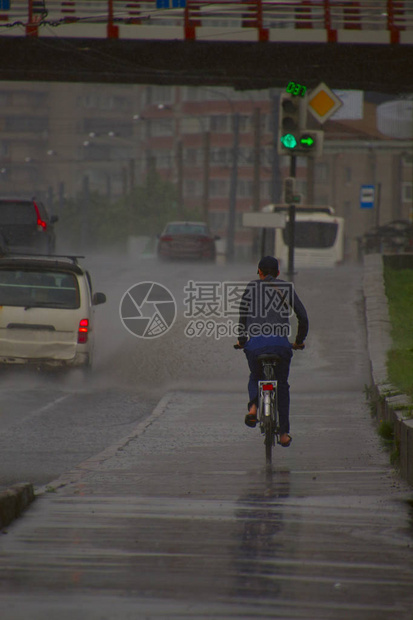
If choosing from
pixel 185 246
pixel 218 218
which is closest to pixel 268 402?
pixel 185 246

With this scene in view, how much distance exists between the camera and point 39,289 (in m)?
18.0

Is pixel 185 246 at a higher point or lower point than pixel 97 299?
higher

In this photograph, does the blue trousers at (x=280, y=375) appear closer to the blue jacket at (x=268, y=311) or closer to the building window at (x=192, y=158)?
the blue jacket at (x=268, y=311)

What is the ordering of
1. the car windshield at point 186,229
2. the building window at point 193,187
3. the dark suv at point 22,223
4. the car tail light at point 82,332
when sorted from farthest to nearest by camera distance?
the building window at point 193,187 → the car windshield at point 186,229 → the dark suv at point 22,223 → the car tail light at point 82,332

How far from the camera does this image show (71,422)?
14.2 metres

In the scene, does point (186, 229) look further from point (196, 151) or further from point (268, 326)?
point (196, 151)

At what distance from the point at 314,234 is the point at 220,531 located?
138 feet

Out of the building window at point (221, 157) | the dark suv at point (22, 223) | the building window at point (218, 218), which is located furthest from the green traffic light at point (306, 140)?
the building window at point (218, 218)

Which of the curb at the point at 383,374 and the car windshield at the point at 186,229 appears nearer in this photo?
the curb at the point at 383,374

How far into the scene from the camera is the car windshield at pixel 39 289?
17844 mm

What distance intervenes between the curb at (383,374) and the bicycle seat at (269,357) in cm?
111

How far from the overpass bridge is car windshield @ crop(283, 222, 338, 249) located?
40.3 feet

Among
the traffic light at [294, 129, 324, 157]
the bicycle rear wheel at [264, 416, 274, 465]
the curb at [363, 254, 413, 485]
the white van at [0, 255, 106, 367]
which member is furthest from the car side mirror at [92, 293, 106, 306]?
the bicycle rear wheel at [264, 416, 274, 465]

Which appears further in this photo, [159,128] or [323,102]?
[159,128]
